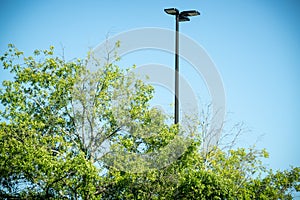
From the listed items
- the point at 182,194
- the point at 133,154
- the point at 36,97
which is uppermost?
the point at 36,97

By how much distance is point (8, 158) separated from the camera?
57.7 feet

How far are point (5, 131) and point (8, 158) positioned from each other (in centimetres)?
100

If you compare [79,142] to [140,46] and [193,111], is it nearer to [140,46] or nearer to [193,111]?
[140,46]

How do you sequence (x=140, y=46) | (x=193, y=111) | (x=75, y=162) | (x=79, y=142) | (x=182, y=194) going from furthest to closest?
(x=193, y=111), (x=140, y=46), (x=79, y=142), (x=182, y=194), (x=75, y=162)

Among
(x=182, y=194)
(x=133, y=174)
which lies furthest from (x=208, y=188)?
(x=133, y=174)

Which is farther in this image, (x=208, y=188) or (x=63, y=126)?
(x=63, y=126)

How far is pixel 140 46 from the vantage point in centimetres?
2173

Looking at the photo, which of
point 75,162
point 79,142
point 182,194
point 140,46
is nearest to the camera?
point 75,162

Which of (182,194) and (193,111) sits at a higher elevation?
(193,111)

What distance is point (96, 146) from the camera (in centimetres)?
1911

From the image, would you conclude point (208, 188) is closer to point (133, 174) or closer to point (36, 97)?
point (133, 174)

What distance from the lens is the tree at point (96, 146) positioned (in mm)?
17469

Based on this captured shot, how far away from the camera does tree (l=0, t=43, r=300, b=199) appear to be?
1747 cm

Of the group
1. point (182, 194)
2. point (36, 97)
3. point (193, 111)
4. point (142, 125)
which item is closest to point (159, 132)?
point (142, 125)
